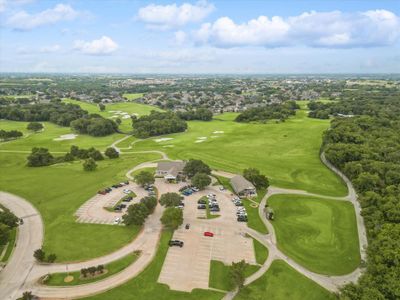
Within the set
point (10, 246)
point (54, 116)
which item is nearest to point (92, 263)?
point (10, 246)

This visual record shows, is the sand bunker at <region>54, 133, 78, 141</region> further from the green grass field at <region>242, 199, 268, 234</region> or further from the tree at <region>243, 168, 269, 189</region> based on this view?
the green grass field at <region>242, 199, 268, 234</region>

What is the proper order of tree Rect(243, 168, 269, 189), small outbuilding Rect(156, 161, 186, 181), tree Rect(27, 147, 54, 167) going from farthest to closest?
tree Rect(27, 147, 54, 167) < small outbuilding Rect(156, 161, 186, 181) < tree Rect(243, 168, 269, 189)

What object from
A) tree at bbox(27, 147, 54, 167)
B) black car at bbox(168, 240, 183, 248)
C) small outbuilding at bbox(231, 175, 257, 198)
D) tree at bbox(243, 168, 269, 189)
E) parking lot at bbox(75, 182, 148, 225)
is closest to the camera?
black car at bbox(168, 240, 183, 248)

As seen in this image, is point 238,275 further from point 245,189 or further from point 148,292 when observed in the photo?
point 245,189

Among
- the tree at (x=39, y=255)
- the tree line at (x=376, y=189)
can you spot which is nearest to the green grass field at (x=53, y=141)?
the tree at (x=39, y=255)

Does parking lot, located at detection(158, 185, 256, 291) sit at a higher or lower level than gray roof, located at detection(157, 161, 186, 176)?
lower

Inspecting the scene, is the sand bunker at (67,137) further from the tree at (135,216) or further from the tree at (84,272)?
the tree at (84,272)

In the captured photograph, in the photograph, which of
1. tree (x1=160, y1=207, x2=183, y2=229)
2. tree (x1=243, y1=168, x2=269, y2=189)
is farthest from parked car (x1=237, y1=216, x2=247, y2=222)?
tree (x1=243, y1=168, x2=269, y2=189)
